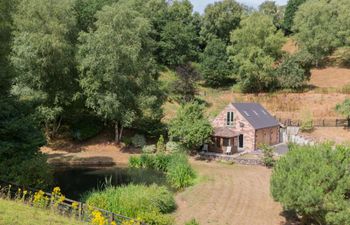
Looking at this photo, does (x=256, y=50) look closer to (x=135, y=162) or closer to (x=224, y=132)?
(x=224, y=132)

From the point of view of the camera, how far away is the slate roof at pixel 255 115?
36312 mm

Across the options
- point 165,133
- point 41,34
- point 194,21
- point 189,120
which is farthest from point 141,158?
point 194,21

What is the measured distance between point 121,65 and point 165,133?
8876 mm

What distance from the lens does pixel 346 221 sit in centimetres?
1578

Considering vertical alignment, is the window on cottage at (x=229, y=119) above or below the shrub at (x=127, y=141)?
above

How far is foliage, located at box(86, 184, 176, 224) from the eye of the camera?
61.8 ft

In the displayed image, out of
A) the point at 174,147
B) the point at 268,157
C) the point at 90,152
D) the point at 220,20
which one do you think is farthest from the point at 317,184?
the point at 220,20

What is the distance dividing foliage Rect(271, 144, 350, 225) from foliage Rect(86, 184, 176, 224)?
227 inches

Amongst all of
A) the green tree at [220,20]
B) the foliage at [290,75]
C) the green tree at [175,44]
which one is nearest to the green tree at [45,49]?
the green tree at [175,44]

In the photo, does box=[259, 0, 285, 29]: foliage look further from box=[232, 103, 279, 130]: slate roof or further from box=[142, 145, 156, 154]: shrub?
box=[142, 145, 156, 154]: shrub

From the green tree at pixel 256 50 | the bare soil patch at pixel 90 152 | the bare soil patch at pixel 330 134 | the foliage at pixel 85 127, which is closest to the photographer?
the bare soil patch at pixel 90 152

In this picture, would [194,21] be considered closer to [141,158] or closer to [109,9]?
[109,9]

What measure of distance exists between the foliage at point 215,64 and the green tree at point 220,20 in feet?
36.5

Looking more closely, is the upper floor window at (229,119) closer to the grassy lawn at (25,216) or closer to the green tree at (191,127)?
the green tree at (191,127)
